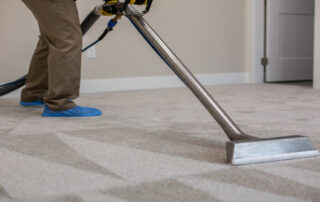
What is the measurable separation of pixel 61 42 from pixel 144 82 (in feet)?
5.33

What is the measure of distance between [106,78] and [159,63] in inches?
19.1

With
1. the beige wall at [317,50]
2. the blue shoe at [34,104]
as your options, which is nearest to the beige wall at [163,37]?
the blue shoe at [34,104]

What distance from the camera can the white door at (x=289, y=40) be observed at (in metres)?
3.55

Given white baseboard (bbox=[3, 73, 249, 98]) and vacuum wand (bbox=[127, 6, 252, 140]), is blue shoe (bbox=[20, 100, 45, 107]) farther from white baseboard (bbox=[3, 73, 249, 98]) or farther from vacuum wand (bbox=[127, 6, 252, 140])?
vacuum wand (bbox=[127, 6, 252, 140])

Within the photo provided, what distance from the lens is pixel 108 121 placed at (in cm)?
155

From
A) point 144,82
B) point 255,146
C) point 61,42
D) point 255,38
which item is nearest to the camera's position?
point 255,146

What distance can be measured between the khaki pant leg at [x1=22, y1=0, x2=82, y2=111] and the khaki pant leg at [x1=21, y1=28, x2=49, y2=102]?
301 mm

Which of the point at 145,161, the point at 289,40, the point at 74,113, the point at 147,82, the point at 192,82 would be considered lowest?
the point at 147,82

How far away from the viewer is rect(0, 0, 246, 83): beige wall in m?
2.73

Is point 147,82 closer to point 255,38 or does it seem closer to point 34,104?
point 255,38

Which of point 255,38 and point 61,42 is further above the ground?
point 61,42

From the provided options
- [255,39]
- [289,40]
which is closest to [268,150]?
[255,39]

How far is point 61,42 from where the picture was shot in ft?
5.24

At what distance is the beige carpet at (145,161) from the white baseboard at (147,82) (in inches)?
50.4
